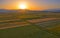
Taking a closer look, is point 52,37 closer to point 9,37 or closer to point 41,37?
point 41,37

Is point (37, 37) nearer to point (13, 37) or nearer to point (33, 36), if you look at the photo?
A: point (33, 36)

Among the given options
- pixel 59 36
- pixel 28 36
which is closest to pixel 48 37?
pixel 59 36

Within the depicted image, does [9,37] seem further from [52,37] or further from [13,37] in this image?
[52,37]

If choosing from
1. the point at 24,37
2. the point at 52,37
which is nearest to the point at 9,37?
the point at 24,37

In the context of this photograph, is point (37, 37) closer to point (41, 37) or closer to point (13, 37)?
point (41, 37)

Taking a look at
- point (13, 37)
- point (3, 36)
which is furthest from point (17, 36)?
point (3, 36)

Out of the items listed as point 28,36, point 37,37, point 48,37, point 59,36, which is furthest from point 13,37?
point 59,36
